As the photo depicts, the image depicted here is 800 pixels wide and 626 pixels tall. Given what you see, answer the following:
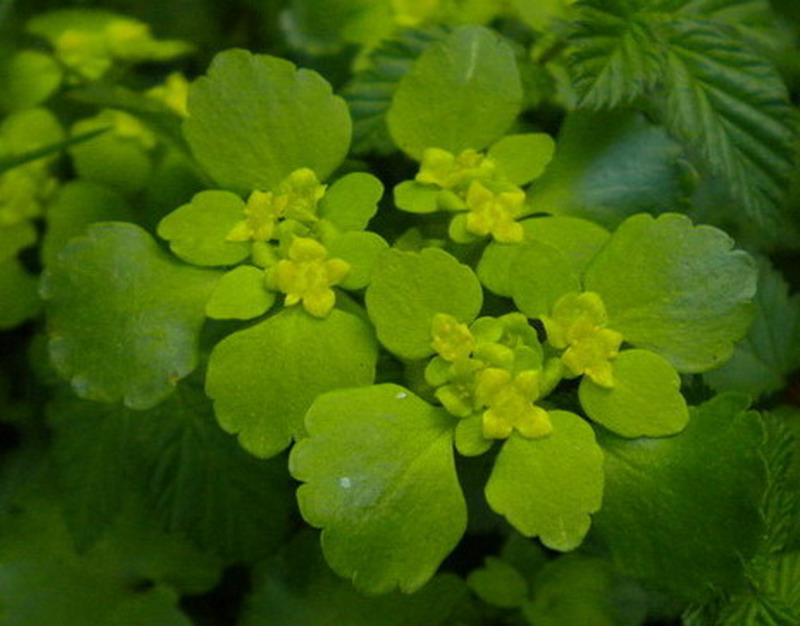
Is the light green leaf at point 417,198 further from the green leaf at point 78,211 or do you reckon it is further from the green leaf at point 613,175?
the green leaf at point 78,211

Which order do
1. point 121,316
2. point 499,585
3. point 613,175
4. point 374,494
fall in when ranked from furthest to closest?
point 499,585 → point 613,175 → point 121,316 → point 374,494

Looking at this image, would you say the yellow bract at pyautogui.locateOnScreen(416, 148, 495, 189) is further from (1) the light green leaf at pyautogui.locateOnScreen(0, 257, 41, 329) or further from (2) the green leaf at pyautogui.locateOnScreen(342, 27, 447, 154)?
(1) the light green leaf at pyautogui.locateOnScreen(0, 257, 41, 329)

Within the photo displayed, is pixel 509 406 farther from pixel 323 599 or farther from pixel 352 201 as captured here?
pixel 323 599

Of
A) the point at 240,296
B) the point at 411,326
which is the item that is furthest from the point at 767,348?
the point at 240,296

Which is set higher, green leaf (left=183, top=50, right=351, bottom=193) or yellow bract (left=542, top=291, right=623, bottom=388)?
green leaf (left=183, top=50, right=351, bottom=193)

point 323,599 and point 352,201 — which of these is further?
point 323,599

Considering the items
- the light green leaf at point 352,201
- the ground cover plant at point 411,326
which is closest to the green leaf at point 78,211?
the ground cover plant at point 411,326

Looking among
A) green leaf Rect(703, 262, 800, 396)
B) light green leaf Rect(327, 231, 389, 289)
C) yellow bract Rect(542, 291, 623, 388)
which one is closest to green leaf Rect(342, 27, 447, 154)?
light green leaf Rect(327, 231, 389, 289)

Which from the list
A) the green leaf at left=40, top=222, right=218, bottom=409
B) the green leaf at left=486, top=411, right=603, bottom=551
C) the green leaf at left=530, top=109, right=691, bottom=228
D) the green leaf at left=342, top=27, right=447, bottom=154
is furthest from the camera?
the green leaf at left=342, top=27, right=447, bottom=154
